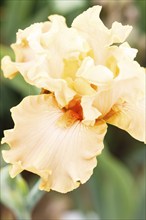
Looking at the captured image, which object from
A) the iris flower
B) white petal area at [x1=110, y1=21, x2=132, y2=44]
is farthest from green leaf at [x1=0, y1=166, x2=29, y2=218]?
white petal area at [x1=110, y1=21, x2=132, y2=44]

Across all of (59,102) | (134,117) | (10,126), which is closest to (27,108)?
(59,102)

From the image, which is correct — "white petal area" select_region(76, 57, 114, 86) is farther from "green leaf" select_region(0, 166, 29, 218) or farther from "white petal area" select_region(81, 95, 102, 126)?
"green leaf" select_region(0, 166, 29, 218)

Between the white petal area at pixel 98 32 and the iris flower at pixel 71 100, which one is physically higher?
the white petal area at pixel 98 32

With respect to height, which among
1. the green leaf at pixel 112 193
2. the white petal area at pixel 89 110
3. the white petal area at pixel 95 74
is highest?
the white petal area at pixel 95 74

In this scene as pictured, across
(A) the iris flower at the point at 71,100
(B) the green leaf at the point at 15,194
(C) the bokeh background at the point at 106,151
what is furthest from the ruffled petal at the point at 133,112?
(C) the bokeh background at the point at 106,151

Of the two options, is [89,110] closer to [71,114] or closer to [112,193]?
[71,114]

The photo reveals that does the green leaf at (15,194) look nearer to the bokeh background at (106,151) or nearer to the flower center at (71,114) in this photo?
the flower center at (71,114)

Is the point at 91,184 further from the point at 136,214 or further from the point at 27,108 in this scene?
the point at 27,108
